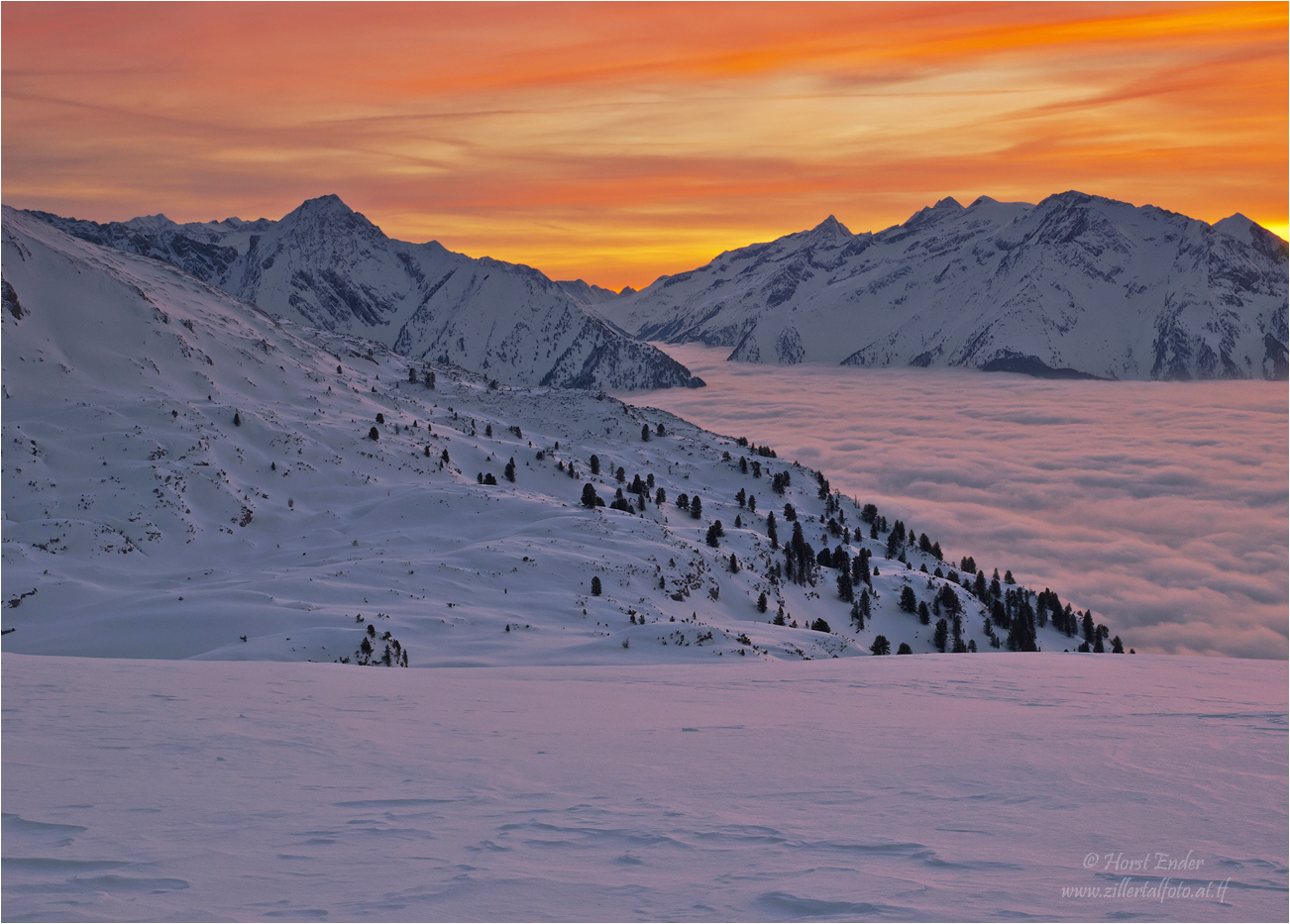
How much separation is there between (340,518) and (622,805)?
264 feet

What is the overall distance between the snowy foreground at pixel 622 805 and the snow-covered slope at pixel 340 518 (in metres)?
23.1

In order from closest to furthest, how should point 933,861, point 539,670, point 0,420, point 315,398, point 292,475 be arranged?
point 933,861
point 539,670
point 0,420
point 292,475
point 315,398

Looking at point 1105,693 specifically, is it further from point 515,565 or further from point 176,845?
point 515,565

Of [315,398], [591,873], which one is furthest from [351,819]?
[315,398]

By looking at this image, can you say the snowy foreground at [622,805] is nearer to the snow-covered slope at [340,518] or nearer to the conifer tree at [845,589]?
the snow-covered slope at [340,518]

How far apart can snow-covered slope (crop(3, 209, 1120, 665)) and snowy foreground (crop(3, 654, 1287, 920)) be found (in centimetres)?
2309

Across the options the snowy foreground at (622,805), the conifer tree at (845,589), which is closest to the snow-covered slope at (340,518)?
the conifer tree at (845,589)

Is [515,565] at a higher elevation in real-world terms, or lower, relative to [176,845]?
lower

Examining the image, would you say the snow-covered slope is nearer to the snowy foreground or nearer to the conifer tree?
the conifer tree

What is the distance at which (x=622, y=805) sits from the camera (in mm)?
12203

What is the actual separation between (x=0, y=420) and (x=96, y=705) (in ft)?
292

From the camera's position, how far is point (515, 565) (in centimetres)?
7112

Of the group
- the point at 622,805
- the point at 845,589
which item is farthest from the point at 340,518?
the point at 622,805

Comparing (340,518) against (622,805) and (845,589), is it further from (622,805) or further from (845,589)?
(622,805)
